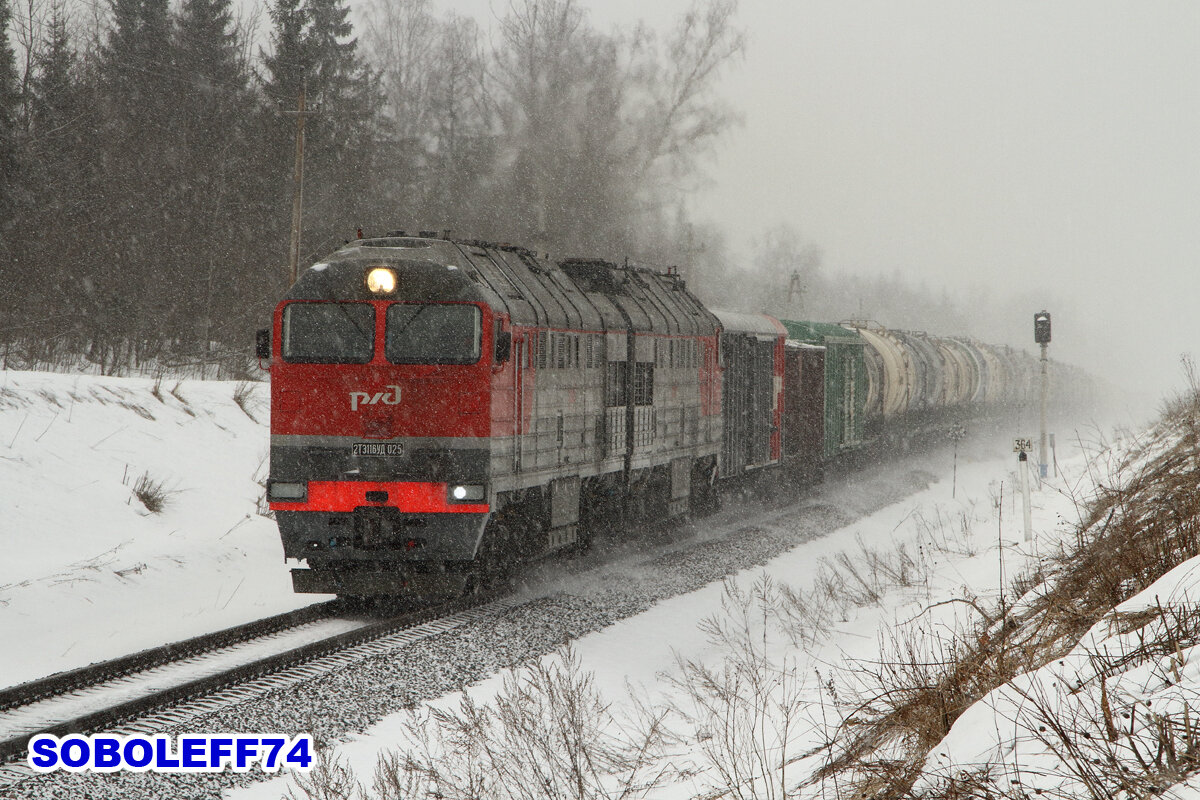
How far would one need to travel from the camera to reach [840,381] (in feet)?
75.2

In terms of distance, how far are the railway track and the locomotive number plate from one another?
1459 mm

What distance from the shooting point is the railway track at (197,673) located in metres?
6.79

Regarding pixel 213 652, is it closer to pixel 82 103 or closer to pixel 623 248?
pixel 82 103

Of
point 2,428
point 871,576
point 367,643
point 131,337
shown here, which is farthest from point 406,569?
point 131,337

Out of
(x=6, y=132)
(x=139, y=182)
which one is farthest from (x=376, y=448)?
(x=139, y=182)

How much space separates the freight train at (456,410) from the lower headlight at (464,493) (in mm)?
12

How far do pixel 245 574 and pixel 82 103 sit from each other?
80.5ft

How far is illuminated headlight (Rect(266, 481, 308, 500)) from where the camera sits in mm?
10016

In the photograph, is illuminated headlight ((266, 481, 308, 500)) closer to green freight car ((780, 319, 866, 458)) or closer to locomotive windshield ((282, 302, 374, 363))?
locomotive windshield ((282, 302, 374, 363))

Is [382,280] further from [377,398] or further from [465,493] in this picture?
[465,493]

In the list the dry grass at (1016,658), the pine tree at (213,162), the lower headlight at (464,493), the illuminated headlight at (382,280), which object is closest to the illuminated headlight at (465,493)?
the lower headlight at (464,493)

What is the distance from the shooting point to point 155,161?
35.2 metres

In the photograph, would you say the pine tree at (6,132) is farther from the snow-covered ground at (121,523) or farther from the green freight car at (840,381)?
the green freight car at (840,381)

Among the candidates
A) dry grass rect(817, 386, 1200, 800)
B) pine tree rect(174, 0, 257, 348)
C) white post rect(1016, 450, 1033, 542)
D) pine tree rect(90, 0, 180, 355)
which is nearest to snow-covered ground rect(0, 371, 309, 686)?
dry grass rect(817, 386, 1200, 800)
